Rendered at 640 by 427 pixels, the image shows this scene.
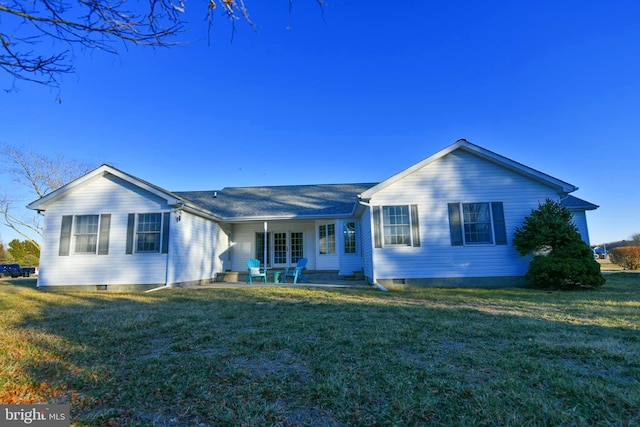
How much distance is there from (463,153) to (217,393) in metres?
10.5

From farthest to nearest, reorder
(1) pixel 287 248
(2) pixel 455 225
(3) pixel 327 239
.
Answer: (1) pixel 287 248 → (3) pixel 327 239 → (2) pixel 455 225

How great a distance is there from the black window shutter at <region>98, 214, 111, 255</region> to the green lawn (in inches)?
215

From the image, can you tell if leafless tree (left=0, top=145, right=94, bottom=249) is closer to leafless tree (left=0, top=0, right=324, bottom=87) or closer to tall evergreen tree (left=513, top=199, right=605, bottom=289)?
leafless tree (left=0, top=0, right=324, bottom=87)

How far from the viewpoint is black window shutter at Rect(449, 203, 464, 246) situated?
394 inches

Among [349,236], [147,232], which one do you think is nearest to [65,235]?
[147,232]

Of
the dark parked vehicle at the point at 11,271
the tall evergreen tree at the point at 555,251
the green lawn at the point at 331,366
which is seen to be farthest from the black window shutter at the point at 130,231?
the dark parked vehicle at the point at 11,271

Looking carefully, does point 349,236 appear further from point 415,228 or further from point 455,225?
point 455,225

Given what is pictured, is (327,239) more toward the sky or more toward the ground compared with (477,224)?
more toward the ground

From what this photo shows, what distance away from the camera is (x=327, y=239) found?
13914mm

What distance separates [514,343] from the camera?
366cm

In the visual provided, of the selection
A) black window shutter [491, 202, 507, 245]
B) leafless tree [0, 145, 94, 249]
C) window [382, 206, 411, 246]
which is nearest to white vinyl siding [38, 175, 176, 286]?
window [382, 206, 411, 246]

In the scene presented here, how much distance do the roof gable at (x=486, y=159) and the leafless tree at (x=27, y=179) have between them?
28.4 metres

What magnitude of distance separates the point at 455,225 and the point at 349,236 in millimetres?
4700

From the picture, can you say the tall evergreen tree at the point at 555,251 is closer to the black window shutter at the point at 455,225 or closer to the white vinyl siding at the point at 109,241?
the black window shutter at the point at 455,225
